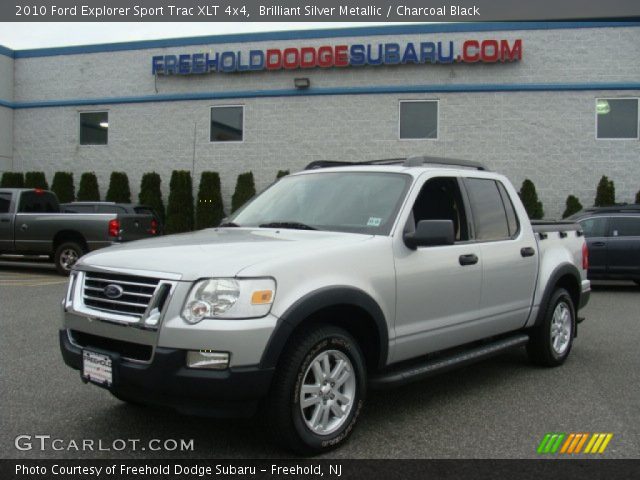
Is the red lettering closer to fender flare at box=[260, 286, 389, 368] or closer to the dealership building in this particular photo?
the dealership building

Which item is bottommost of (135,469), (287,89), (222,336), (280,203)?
(135,469)

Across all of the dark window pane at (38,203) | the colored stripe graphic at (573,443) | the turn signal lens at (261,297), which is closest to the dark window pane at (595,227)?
the colored stripe graphic at (573,443)

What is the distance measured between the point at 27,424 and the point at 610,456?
150 inches

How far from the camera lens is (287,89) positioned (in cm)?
2072

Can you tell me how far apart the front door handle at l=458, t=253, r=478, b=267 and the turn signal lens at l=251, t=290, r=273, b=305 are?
1.92 metres

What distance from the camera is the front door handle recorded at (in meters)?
5.20

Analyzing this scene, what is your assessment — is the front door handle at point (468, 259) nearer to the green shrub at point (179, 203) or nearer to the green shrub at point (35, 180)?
the green shrub at point (179, 203)

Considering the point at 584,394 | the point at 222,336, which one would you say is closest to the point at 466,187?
the point at 584,394

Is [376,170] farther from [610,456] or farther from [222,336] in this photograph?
[610,456]

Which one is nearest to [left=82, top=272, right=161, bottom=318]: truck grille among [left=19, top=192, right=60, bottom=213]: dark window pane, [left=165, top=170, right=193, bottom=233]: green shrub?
[left=19, top=192, right=60, bottom=213]: dark window pane

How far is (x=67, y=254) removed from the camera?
47.8 feet

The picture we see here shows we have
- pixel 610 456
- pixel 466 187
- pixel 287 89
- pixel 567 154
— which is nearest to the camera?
pixel 610 456

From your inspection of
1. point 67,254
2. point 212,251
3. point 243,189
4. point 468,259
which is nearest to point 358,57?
point 243,189

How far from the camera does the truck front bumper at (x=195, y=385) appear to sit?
369cm
